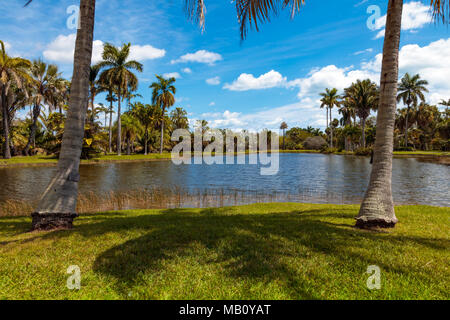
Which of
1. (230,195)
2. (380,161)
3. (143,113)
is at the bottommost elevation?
(230,195)

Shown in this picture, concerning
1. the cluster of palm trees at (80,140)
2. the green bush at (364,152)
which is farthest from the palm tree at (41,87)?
the green bush at (364,152)

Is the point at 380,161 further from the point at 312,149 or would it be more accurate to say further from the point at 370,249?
the point at 312,149

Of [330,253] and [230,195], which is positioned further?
[230,195]

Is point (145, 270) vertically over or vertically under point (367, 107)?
under

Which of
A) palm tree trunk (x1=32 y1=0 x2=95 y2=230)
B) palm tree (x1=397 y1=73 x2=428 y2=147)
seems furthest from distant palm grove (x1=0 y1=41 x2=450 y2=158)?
palm tree trunk (x1=32 y1=0 x2=95 y2=230)

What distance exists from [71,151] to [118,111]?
4359cm

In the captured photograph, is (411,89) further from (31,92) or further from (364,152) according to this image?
(31,92)

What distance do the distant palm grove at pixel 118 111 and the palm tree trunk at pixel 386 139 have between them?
137 ft

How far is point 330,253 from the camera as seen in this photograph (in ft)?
16.0

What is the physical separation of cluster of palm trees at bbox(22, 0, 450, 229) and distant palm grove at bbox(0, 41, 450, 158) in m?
35.8

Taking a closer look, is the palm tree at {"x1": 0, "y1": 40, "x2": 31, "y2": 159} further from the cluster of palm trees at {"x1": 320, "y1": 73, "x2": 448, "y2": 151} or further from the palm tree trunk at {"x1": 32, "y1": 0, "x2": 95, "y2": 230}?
the cluster of palm trees at {"x1": 320, "y1": 73, "x2": 448, "y2": 151}

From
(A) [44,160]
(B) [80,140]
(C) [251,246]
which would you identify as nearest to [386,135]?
(C) [251,246]
